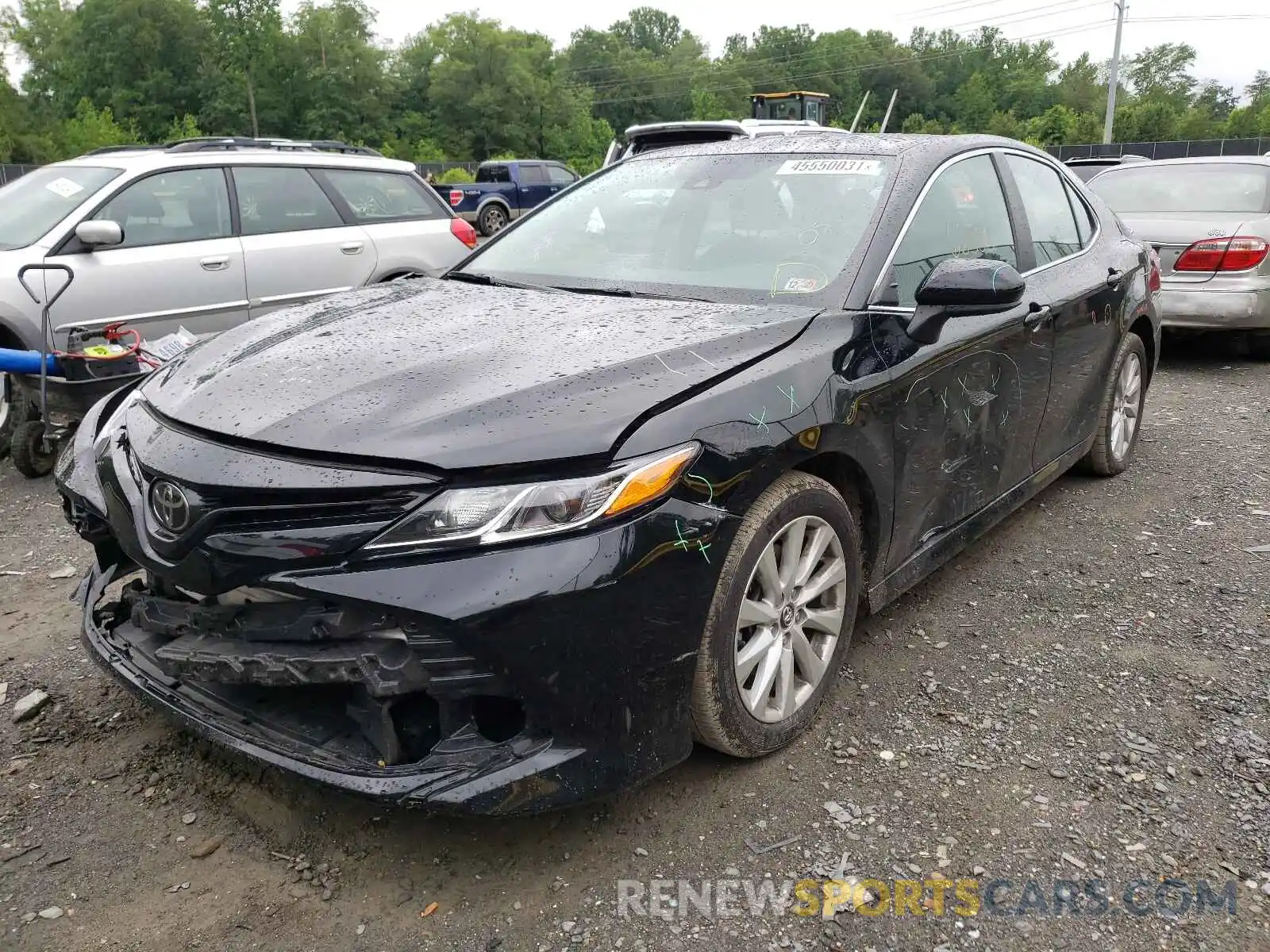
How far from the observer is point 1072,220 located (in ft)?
13.6

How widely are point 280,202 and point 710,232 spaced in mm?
4408

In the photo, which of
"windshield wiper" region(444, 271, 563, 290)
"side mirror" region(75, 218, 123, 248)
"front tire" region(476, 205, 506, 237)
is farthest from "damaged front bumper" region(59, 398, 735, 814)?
"front tire" region(476, 205, 506, 237)

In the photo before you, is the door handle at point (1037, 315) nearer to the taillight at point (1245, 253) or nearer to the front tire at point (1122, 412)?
the front tire at point (1122, 412)

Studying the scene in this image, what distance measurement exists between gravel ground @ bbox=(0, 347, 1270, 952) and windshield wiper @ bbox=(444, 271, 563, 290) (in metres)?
1.56

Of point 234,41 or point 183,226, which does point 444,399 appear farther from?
point 234,41

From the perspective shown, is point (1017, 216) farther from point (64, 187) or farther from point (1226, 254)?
point (64, 187)

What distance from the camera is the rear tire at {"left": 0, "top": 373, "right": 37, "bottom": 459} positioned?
5.14 meters

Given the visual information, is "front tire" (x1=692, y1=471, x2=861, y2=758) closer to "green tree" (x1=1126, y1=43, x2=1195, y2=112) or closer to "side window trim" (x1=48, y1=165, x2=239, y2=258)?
"side window trim" (x1=48, y1=165, x2=239, y2=258)

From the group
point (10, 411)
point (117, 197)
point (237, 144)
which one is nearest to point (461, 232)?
point (237, 144)

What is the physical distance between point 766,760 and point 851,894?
51 centimetres

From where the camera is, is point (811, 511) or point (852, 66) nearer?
point (811, 511)

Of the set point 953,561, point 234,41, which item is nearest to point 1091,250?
point 953,561

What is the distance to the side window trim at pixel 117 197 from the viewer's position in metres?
Answer: 5.50

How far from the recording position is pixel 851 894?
2.14m
